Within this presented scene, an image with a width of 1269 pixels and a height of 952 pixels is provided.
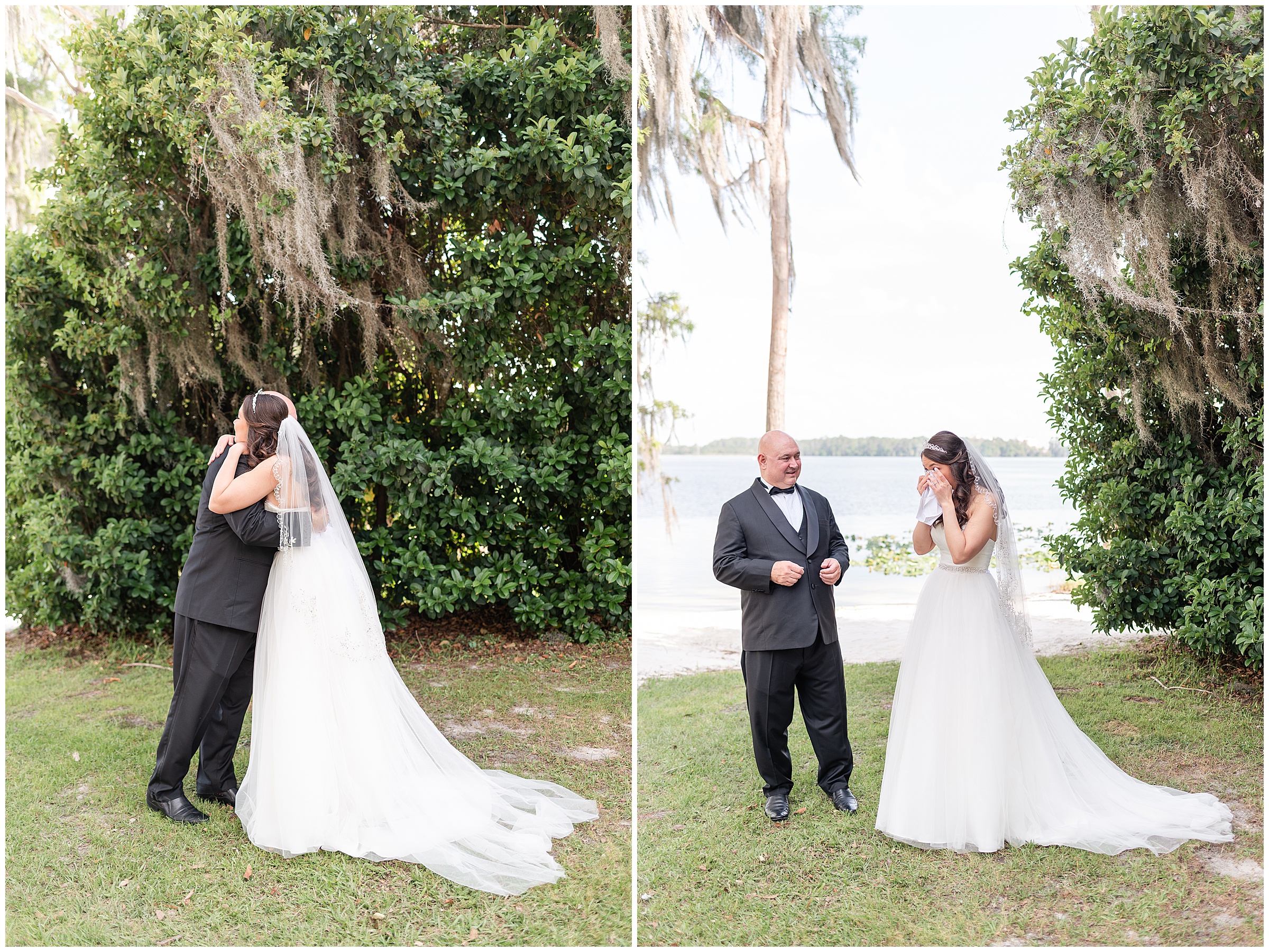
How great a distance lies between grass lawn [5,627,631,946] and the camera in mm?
2906

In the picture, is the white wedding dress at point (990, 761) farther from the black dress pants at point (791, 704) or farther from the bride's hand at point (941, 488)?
the black dress pants at point (791, 704)

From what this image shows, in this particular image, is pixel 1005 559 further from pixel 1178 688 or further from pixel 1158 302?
pixel 1178 688

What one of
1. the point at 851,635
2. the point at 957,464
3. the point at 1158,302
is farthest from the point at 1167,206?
the point at 851,635

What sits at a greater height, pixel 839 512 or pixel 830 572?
pixel 830 572

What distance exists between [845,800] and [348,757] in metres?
2.17

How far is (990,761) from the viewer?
3.43 meters

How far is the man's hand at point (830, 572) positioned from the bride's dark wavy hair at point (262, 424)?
2.42 m

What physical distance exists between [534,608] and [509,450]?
122 centimetres

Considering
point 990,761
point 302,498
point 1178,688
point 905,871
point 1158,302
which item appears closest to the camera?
point 905,871

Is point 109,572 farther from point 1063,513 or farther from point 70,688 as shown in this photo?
point 1063,513

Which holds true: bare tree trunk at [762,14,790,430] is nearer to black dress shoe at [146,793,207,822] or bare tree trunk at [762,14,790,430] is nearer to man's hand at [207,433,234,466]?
man's hand at [207,433,234,466]

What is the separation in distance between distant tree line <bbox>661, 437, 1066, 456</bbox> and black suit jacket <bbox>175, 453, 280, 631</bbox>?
6319 mm

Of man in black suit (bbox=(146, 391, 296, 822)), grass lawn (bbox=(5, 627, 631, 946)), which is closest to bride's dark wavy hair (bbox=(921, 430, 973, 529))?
grass lawn (bbox=(5, 627, 631, 946))

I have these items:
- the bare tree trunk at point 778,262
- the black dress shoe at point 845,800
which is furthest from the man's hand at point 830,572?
the bare tree trunk at point 778,262
